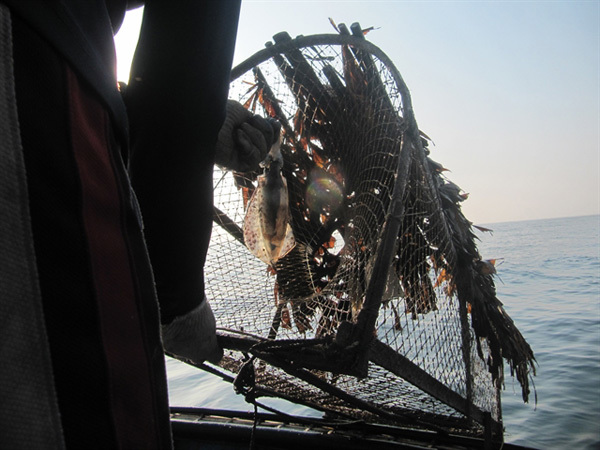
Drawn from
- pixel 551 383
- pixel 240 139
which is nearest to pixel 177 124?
pixel 240 139

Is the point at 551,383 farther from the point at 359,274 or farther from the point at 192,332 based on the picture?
the point at 192,332

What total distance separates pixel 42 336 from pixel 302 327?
111 inches

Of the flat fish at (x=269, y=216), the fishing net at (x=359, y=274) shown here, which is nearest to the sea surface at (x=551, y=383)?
the fishing net at (x=359, y=274)

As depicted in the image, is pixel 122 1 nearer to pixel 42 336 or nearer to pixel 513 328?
pixel 42 336

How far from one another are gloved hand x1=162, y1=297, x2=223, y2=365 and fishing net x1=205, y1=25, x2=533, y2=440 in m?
0.44

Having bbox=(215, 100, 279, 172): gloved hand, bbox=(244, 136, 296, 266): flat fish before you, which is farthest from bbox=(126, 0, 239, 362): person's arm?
bbox=(244, 136, 296, 266): flat fish

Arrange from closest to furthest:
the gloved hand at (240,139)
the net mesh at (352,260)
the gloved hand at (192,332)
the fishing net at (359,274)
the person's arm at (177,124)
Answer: the person's arm at (177,124) → the gloved hand at (192,332) → the gloved hand at (240,139) → the fishing net at (359,274) → the net mesh at (352,260)

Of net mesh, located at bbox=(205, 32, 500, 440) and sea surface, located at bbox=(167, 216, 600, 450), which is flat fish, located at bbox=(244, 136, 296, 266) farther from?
sea surface, located at bbox=(167, 216, 600, 450)

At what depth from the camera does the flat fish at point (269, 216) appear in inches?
113

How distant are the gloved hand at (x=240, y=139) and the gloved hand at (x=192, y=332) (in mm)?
595

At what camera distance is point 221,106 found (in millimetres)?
1070

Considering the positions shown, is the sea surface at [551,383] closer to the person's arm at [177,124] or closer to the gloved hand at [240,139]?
the gloved hand at [240,139]

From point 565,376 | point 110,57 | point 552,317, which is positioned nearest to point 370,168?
point 110,57

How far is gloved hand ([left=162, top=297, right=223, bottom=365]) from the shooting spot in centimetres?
120
